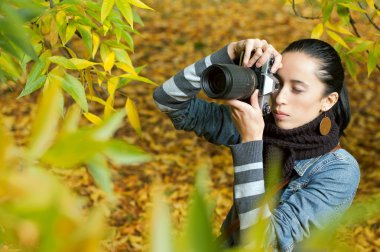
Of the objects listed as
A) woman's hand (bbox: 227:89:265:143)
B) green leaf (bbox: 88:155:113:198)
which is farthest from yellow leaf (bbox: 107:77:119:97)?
green leaf (bbox: 88:155:113:198)

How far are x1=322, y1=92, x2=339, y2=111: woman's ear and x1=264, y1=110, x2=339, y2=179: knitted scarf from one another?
0.10 ft

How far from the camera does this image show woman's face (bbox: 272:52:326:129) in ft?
4.51

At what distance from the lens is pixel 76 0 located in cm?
119

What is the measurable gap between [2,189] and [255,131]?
0.97 m

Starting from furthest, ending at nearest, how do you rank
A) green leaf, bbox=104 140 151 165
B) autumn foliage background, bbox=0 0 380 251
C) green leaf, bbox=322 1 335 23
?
autumn foliage background, bbox=0 0 380 251 < green leaf, bbox=322 1 335 23 < green leaf, bbox=104 140 151 165

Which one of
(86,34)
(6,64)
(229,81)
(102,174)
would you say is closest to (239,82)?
(229,81)

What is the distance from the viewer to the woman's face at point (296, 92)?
1.37m

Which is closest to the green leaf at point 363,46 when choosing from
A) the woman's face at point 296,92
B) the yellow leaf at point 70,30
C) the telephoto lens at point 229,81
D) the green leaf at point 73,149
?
the woman's face at point 296,92

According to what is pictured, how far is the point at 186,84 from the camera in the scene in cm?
155

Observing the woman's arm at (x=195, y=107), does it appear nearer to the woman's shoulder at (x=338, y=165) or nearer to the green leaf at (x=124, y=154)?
the woman's shoulder at (x=338, y=165)

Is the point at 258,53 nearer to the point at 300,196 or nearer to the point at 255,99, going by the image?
the point at 255,99

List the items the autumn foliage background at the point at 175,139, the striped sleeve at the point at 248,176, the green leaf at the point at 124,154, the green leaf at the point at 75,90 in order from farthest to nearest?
the autumn foliage background at the point at 175,139 → the striped sleeve at the point at 248,176 → the green leaf at the point at 75,90 → the green leaf at the point at 124,154

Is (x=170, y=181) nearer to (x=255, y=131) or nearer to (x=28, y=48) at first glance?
(x=255, y=131)

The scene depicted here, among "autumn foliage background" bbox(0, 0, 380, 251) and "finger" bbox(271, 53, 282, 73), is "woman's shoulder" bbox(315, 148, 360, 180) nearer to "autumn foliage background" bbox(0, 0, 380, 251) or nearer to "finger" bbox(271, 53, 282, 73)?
Result: "finger" bbox(271, 53, 282, 73)
